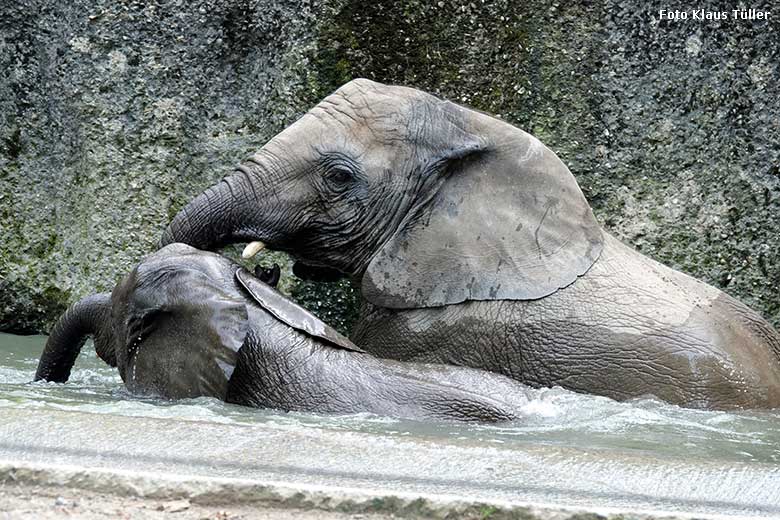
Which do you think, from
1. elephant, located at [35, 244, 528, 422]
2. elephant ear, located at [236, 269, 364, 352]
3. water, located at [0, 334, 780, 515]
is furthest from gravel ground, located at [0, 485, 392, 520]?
elephant ear, located at [236, 269, 364, 352]

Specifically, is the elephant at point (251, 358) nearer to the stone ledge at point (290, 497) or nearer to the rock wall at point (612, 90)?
the stone ledge at point (290, 497)

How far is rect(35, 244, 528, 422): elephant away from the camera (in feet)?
14.9

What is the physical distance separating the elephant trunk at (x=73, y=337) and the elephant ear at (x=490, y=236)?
110 centimetres

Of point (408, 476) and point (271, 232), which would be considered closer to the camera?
point (408, 476)

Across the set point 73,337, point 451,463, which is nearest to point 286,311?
point 73,337

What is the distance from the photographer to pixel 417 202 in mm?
5695

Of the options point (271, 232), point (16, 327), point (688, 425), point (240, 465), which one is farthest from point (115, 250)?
point (240, 465)

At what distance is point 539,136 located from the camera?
22.6ft

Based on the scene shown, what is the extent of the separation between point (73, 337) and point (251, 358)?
85cm

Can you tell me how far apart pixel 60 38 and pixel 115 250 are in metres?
1.08

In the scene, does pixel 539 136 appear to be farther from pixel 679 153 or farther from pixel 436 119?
pixel 436 119

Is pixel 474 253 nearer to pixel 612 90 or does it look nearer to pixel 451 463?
pixel 612 90

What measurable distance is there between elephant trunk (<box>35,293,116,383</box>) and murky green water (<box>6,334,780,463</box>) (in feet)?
0.27

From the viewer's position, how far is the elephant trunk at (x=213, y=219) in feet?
18.0
